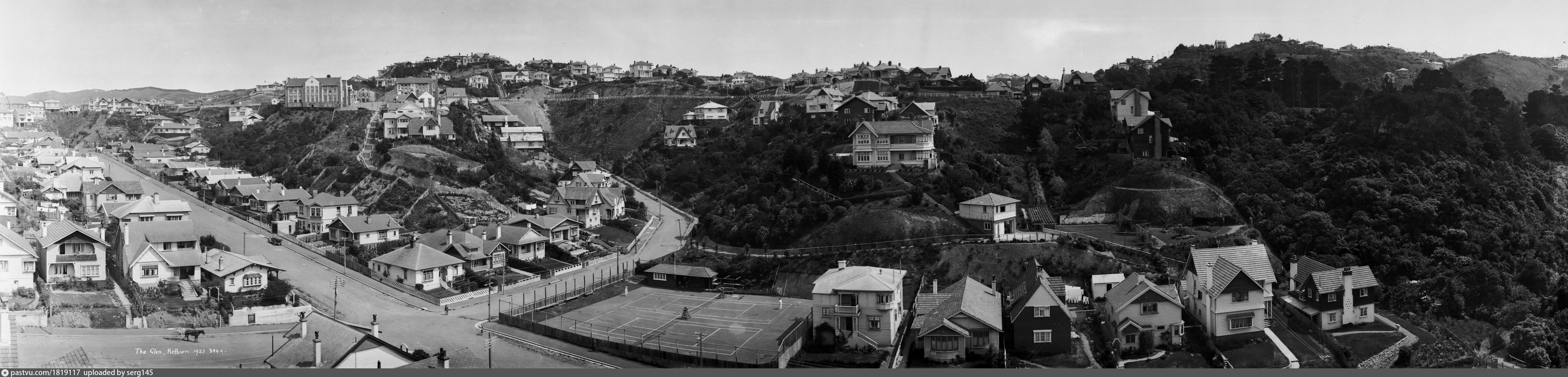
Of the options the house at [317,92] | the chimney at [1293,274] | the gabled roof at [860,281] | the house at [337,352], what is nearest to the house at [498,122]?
the house at [317,92]

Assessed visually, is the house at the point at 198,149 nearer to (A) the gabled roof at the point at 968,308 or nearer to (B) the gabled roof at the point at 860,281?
(B) the gabled roof at the point at 860,281

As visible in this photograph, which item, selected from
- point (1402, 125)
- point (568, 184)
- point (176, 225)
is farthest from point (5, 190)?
point (1402, 125)

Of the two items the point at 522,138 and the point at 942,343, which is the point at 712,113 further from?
the point at 942,343

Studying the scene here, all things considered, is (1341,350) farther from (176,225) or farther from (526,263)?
(176,225)

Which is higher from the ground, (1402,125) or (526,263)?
(1402,125)

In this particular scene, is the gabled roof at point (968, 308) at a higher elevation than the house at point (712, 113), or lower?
lower
